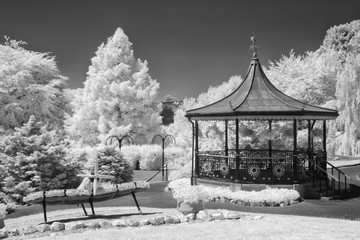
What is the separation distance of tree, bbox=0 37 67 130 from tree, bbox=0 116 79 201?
46.8 ft

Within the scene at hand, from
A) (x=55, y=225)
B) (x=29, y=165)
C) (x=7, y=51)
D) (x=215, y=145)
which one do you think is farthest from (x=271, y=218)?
(x=7, y=51)

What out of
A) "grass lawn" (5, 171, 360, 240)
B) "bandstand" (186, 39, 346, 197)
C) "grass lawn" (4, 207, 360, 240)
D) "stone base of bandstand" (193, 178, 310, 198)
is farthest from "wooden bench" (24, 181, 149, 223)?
"bandstand" (186, 39, 346, 197)

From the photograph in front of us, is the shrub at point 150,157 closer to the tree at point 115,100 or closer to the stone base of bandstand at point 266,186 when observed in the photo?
the tree at point 115,100

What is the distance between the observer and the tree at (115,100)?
130 ft

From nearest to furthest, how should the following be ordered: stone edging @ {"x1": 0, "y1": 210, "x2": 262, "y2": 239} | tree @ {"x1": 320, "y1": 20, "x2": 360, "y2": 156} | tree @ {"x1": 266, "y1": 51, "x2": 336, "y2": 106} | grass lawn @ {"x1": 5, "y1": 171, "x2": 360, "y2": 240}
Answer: grass lawn @ {"x1": 5, "y1": 171, "x2": 360, "y2": 240}, stone edging @ {"x1": 0, "y1": 210, "x2": 262, "y2": 239}, tree @ {"x1": 320, "y1": 20, "x2": 360, "y2": 156}, tree @ {"x1": 266, "y1": 51, "x2": 336, "y2": 106}

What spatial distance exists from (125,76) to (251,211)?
2851cm

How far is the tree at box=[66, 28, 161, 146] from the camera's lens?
130ft

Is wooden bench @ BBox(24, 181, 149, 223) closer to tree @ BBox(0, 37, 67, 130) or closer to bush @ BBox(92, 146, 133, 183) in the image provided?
bush @ BBox(92, 146, 133, 183)

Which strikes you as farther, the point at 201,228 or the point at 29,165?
the point at 29,165

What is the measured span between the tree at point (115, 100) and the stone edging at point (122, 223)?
86.6ft

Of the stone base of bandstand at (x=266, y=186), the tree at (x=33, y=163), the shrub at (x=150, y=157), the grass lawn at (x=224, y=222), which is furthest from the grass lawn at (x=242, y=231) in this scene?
the shrub at (x=150, y=157)

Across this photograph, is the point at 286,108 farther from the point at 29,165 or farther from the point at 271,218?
the point at 29,165

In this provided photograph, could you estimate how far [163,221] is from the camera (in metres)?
12.3

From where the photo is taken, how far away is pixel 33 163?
65.7ft
